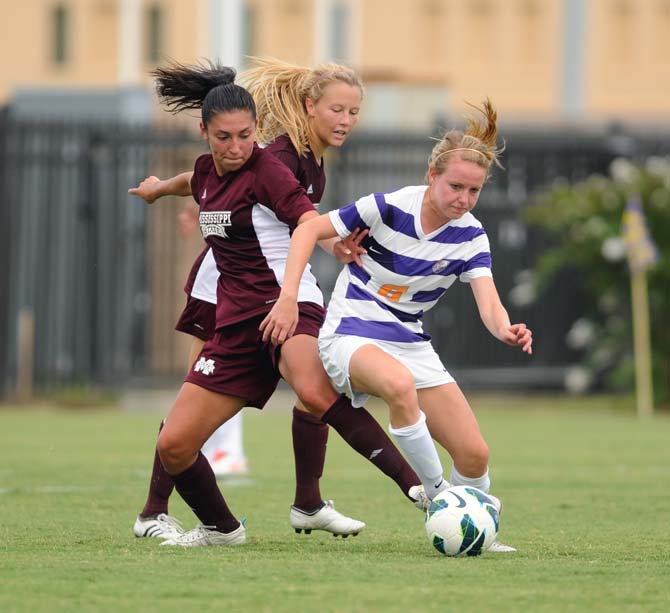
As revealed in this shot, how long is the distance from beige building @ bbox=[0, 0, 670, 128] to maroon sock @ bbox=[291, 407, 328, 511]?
23.7 m

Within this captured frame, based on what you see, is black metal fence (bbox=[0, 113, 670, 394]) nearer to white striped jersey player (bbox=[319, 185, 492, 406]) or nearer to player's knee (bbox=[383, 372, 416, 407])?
white striped jersey player (bbox=[319, 185, 492, 406])

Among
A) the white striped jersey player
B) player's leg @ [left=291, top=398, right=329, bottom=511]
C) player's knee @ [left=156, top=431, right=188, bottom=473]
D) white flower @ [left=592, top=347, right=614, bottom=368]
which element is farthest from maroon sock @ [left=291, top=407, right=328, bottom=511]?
white flower @ [left=592, top=347, right=614, bottom=368]

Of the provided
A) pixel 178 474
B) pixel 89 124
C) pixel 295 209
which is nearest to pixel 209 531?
pixel 178 474

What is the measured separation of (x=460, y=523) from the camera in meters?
5.91

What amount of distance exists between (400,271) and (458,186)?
420mm

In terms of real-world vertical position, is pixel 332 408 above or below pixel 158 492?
above

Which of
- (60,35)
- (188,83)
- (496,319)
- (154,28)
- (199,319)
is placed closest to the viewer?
(496,319)

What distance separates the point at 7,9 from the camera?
3644 cm

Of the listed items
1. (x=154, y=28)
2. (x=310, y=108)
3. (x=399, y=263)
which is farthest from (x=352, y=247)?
(x=154, y=28)

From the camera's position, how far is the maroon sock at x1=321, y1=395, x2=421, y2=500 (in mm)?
6246

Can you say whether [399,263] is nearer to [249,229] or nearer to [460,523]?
[249,229]

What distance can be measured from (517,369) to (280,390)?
9.29 ft

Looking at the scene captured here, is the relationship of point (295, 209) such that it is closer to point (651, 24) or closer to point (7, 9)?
point (7, 9)

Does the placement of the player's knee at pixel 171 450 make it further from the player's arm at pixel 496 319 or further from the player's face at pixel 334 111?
the player's face at pixel 334 111
